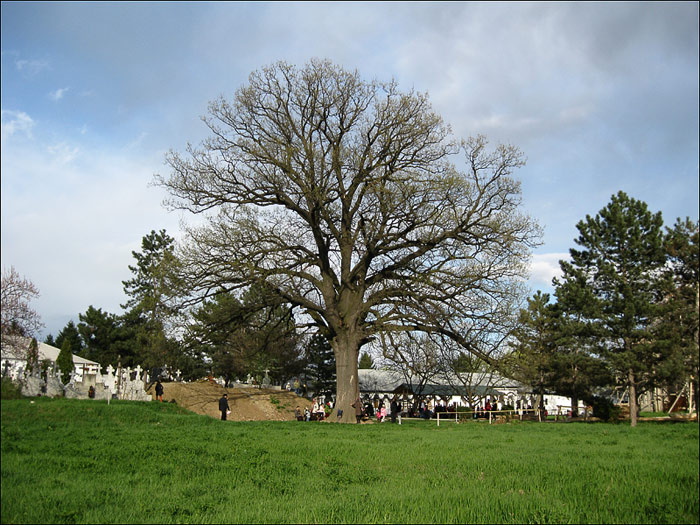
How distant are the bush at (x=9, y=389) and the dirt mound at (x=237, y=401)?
2416cm

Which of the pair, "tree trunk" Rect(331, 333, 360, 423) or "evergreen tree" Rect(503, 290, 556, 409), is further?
"evergreen tree" Rect(503, 290, 556, 409)

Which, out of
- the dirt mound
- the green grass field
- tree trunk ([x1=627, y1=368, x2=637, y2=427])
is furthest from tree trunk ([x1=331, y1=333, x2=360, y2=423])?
the green grass field

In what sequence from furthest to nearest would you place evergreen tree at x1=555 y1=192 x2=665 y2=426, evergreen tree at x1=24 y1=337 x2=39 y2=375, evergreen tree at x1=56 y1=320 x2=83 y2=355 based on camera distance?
evergreen tree at x1=555 y1=192 x2=665 y2=426
evergreen tree at x1=56 y1=320 x2=83 y2=355
evergreen tree at x1=24 y1=337 x2=39 y2=375

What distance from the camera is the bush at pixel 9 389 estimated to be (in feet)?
10.2

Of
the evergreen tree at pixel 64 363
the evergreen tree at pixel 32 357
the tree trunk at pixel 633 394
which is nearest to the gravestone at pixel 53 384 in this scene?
the evergreen tree at pixel 64 363

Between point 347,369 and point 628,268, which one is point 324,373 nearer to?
point 347,369

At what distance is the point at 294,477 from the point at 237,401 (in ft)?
77.3

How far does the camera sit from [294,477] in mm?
8688

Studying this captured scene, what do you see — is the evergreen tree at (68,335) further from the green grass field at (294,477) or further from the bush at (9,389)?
the bush at (9,389)

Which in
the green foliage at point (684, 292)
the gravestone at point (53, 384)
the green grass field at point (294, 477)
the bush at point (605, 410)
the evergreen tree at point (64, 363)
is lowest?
the bush at point (605, 410)

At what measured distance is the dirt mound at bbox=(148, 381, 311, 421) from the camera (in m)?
28.3

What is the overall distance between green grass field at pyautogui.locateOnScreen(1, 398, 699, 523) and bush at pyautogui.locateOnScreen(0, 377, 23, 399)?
39 mm

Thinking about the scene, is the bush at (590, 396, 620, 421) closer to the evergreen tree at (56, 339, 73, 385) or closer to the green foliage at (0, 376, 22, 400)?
the evergreen tree at (56, 339, 73, 385)

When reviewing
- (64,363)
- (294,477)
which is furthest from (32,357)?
(294,477)
